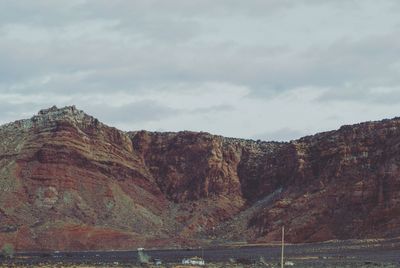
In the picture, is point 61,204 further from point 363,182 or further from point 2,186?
point 363,182

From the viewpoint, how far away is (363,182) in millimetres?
180500

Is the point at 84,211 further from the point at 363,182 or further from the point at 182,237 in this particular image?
the point at 363,182

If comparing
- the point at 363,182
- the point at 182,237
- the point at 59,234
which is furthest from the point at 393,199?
the point at 59,234

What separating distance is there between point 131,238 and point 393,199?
57.0m

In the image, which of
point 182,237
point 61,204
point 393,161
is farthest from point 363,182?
point 61,204

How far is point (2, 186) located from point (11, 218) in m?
12.8

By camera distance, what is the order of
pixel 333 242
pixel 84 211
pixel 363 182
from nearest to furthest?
pixel 333 242, pixel 363 182, pixel 84 211

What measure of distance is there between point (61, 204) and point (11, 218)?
534 inches

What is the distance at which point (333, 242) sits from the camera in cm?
16350

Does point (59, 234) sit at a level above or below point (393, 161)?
below

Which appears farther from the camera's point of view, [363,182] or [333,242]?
[363,182]

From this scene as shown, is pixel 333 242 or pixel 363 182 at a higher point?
pixel 363 182

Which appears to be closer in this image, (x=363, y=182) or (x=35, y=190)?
(x=363, y=182)

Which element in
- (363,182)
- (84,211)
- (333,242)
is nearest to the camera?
(333,242)
